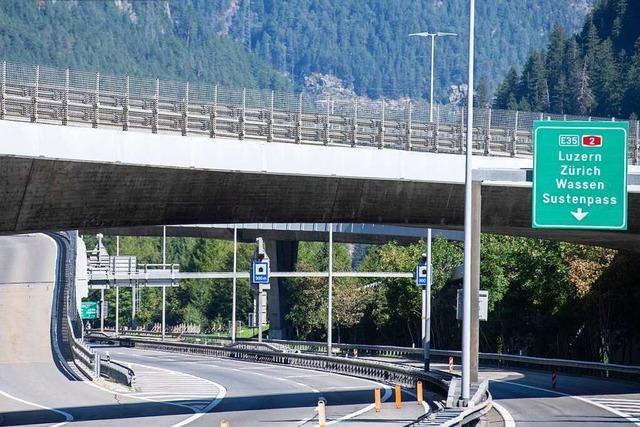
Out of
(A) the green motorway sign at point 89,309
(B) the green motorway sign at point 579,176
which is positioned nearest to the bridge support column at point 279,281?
(A) the green motorway sign at point 89,309

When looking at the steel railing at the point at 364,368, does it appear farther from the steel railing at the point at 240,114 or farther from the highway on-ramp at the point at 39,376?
the highway on-ramp at the point at 39,376

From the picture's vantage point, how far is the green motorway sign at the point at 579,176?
4047cm

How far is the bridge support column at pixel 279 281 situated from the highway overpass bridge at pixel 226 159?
68327 mm

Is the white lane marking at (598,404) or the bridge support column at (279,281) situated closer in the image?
the white lane marking at (598,404)

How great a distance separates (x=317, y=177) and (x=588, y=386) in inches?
727

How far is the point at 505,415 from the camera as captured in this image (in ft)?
135

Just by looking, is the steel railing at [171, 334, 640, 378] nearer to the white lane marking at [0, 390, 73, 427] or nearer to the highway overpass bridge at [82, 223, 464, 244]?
the highway overpass bridge at [82, 223, 464, 244]

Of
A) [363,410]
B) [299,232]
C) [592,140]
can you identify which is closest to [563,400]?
[363,410]

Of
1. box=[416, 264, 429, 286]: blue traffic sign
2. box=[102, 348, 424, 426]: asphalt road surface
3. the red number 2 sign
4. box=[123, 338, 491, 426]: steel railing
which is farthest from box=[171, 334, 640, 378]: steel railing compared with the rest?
the red number 2 sign

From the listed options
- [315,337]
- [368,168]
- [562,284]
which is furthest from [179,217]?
[315,337]

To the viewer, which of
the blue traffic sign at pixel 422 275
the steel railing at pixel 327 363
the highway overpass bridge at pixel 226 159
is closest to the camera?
the highway overpass bridge at pixel 226 159

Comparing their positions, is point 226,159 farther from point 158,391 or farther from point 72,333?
point 72,333

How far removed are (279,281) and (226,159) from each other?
77.5 m

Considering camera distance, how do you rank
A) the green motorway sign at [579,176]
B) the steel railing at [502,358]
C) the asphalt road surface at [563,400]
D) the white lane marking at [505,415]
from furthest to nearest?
the steel railing at [502,358] → the green motorway sign at [579,176] → the asphalt road surface at [563,400] → the white lane marking at [505,415]
